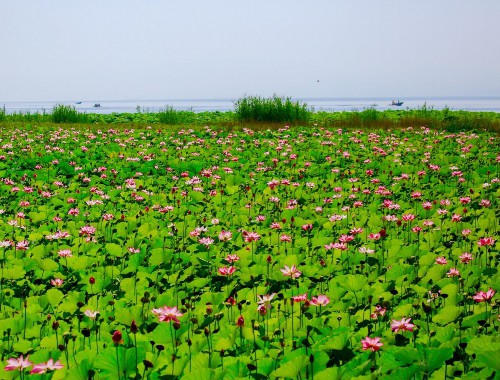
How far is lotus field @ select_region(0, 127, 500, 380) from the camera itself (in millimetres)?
2172

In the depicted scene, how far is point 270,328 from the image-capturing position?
9.11 ft

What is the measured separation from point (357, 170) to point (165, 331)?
21.4ft

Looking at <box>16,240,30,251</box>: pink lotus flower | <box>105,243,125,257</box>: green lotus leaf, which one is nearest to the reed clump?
<box>16,240,30,251</box>: pink lotus flower

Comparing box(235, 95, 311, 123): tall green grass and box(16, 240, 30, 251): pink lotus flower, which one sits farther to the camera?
box(235, 95, 311, 123): tall green grass

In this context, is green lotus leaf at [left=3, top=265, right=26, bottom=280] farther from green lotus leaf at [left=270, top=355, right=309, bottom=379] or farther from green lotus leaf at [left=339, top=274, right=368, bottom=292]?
green lotus leaf at [left=270, top=355, right=309, bottom=379]

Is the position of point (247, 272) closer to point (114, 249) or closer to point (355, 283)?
point (355, 283)

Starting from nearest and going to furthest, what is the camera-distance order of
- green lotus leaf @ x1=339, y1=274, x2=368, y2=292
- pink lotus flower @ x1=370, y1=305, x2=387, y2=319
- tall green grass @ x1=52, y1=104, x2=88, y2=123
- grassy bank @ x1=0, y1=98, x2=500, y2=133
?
1. pink lotus flower @ x1=370, y1=305, x2=387, y2=319
2. green lotus leaf @ x1=339, y1=274, x2=368, y2=292
3. grassy bank @ x1=0, y1=98, x2=500, y2=133
4. tall green grass @ x1=52, y1=104, x2=88, y2=123

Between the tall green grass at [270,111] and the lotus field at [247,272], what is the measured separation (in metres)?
8.50

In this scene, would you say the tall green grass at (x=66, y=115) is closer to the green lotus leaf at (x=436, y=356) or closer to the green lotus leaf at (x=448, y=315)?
the green lotus leaf at (x=448, y=315)

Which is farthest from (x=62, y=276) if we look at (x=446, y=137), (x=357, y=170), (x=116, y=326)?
(x=446, y=137)

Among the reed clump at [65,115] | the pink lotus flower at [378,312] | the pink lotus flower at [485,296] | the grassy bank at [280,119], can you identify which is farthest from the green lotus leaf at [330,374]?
the reed clump at [65,115]

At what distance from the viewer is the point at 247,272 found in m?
3.62

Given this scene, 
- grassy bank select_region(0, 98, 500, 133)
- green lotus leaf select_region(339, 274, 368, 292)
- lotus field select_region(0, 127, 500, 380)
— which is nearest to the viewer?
lotus field select_region(0, 127, 500, 380)

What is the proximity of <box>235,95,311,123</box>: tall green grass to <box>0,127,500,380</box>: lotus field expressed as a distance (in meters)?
8.50
